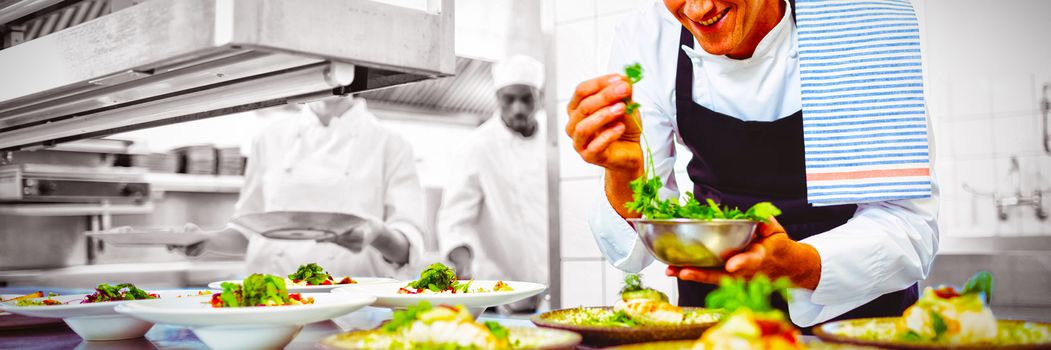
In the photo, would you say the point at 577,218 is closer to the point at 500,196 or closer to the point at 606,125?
the point at 500,196

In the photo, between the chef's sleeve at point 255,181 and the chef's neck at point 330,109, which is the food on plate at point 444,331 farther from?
the chef's sleeve at point 255,181

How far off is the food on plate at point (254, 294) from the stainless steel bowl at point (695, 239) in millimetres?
739

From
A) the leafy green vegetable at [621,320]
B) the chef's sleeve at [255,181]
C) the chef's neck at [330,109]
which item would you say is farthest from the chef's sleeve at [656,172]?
the chef's sleeve at [255,181]

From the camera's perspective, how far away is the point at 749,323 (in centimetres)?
108

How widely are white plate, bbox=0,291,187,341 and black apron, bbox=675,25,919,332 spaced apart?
1.66 metres

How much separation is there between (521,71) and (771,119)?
2.84 metres

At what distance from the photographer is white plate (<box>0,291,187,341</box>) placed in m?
1.80

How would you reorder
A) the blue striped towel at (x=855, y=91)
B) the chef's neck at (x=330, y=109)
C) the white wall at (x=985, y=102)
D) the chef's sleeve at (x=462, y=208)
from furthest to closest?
the chef's sleeve at (x=462, y=208) → the chef's neck at (x=330, y=109) → the white wall at (x=985, y=102) → the blue striped towel at (x=855, y=91)

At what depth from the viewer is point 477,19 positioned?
17.4 ft

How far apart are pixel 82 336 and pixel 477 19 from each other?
3766mm

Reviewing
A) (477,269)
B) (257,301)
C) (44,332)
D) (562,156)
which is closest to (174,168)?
(477,269)

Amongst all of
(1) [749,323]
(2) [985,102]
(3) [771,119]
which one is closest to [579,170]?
(3) [771,119]

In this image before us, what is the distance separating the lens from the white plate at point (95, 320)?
5.91 feet

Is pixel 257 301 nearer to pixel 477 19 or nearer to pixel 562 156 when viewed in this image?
pixel 562 156
